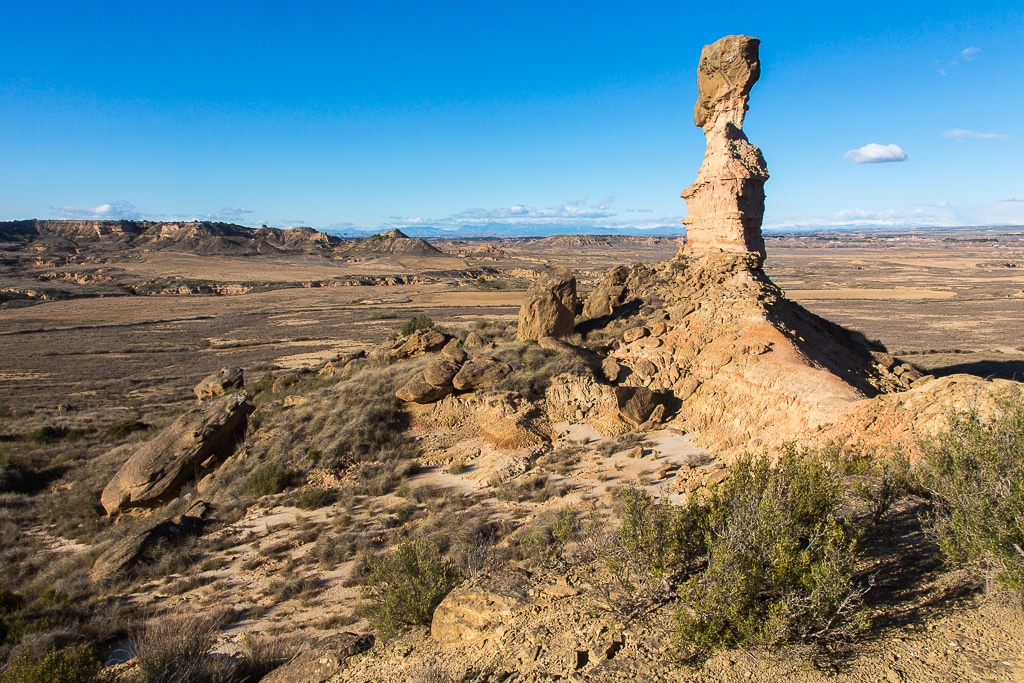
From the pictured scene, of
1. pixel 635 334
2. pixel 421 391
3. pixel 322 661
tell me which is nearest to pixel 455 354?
pixel 421 391

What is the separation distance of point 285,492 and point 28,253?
12522cm

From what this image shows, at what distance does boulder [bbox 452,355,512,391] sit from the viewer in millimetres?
15141

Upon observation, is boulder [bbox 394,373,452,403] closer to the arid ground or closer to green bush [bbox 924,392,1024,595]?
the arid ground

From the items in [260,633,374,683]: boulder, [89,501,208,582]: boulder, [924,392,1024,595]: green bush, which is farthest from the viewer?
[89,501,208,582]: boulder

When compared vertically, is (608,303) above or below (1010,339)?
above

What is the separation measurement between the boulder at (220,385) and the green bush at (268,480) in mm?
7631

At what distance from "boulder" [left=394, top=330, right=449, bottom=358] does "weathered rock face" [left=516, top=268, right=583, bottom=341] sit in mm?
2928

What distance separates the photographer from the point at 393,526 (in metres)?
10.7

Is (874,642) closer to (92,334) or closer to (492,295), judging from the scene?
(92,334)

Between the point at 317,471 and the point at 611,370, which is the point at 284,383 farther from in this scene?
the point at 611,370

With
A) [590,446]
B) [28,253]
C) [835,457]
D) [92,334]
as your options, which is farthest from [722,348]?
[28,253]

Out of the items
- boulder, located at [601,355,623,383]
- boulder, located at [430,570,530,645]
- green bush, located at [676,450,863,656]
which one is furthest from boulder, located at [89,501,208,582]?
boulder, located at [601,355,623,383]

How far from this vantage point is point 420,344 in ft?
63.7

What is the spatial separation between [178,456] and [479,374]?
26.9ft
